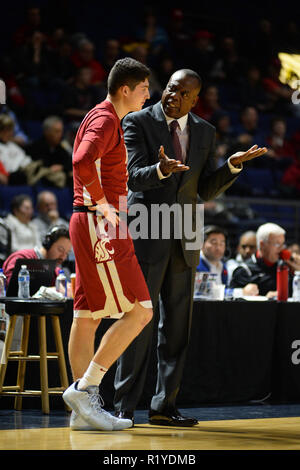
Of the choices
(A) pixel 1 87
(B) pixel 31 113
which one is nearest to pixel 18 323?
(A) pixel 1 87

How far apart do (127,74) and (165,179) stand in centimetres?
56

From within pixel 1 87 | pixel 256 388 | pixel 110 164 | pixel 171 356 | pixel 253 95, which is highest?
pixel 253 95

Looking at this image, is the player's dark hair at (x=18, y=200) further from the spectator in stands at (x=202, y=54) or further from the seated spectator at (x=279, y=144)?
the spectator in stands at (x=202, y=54)

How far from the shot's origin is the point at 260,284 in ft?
Result: 20.3

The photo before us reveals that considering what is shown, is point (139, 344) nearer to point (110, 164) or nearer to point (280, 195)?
point (110, 164)

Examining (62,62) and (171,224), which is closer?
(171,224)

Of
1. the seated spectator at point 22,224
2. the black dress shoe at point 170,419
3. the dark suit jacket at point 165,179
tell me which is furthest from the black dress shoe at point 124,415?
the seated spectator at point 22,224

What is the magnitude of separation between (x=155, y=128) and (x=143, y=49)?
720 cm

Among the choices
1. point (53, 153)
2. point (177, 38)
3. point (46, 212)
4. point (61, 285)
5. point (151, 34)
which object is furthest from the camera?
point (177, 38)

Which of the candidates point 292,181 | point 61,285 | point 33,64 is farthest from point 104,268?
point 292,181

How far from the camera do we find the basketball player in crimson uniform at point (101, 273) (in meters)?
3.51

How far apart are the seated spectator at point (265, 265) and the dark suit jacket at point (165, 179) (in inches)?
82.5

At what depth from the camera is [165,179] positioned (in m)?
3.99

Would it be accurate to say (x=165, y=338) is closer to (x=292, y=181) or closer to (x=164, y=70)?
(x=292, y=181)
